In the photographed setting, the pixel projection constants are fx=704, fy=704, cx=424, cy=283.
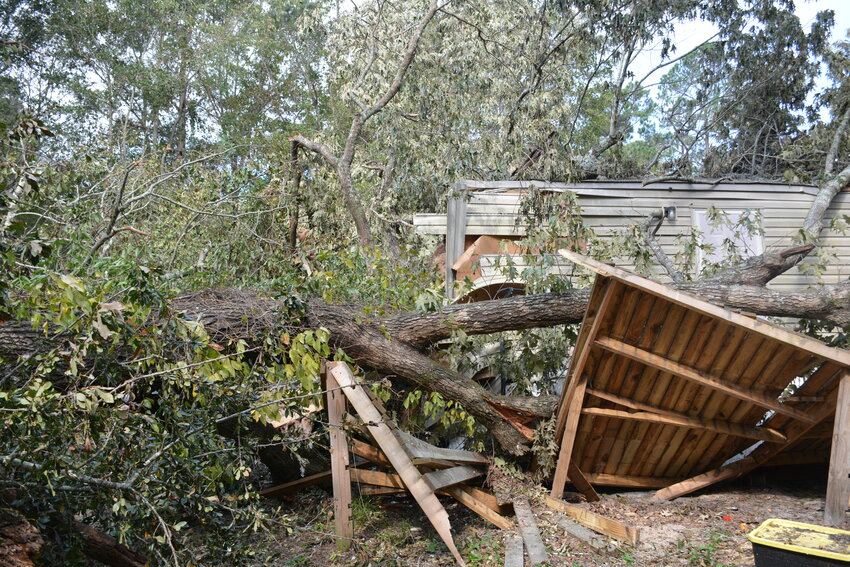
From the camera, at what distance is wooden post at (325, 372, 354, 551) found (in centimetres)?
564

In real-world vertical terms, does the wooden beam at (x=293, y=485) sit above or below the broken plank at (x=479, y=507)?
below

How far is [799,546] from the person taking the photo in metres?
4.20

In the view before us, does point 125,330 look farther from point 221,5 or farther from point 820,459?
point 221,5

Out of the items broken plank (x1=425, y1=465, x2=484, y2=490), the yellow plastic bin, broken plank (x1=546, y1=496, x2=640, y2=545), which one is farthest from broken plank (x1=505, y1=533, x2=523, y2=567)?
the yellow plastic bin

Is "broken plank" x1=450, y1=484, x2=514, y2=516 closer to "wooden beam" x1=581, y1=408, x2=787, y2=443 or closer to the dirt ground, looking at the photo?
the dirt ground

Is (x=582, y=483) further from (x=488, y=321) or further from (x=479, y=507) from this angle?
(x=488, y=321)

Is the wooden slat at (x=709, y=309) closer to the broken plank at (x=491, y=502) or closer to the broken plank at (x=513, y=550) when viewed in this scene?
the broken plank at (x=513, y=550)

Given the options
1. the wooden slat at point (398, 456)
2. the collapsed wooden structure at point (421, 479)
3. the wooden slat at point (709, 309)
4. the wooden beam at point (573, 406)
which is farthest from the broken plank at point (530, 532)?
the wooden slat at point (709, 309)

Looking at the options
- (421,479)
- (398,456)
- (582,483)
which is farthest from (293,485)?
(582,483)

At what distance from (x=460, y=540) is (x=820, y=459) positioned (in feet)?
13.8

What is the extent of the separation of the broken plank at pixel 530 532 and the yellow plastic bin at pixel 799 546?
1508 mm

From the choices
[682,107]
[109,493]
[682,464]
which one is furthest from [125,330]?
[682,107]

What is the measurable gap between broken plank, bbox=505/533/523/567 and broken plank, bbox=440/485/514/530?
275 millimetres

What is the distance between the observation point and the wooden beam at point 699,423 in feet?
21.5
